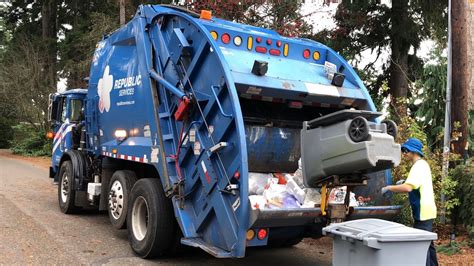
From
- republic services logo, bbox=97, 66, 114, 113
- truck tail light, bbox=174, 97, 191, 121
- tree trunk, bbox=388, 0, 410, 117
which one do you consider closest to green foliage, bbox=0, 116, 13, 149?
tree trunk, bbox=388, 0, 410, 117

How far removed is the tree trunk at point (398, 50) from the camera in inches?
469

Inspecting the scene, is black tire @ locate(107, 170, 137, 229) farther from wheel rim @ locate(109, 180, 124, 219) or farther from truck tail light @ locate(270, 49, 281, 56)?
truck tail light @ locate(270, 49, 281, 56)

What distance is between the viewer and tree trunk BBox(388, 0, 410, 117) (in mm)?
11922

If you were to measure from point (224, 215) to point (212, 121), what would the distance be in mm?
951

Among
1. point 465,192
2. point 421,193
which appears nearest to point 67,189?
point 421,193

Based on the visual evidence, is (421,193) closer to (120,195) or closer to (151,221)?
(151,221)

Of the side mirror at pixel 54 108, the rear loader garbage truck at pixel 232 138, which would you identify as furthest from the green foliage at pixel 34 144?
the rear loader garbage truck at pixel 232 138

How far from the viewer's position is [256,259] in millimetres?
6195

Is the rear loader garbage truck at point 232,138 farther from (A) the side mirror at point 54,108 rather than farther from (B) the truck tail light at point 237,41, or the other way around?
(A) the side mirror at point 54,108

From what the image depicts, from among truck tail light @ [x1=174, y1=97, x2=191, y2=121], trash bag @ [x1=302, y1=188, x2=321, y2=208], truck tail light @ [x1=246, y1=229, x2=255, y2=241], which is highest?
truck tail light @ [x1=174, y1=97, x2=191, y2=121]

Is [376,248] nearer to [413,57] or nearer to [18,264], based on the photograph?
[18,264]

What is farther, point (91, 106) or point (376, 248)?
point (91, 106)

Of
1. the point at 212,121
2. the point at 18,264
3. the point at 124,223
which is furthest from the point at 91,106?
the point at 212,121

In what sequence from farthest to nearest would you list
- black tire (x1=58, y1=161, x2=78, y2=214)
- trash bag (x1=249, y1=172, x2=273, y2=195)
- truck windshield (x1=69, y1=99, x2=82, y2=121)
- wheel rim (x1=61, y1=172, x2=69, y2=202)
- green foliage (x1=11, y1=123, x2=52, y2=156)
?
green foliage (x1=11, y1=123, x2=52, y2=156)
truck windshield (x1=69, y1=99, x2=82, y2=121)
wheel rim (x1=61, y1=172, x2=69, y2=202)
black tire (x1=58, y1=161, x2=78, y2=214)
trash bag (x1=249, y1=172, x2=273, y2=195)
